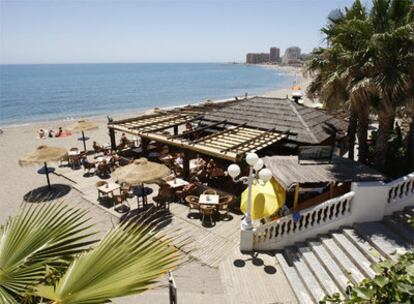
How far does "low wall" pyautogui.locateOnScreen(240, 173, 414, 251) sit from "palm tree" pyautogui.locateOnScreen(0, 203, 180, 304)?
6765 millimetres

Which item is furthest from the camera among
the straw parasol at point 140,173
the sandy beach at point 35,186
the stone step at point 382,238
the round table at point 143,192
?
the round table at point 143,192

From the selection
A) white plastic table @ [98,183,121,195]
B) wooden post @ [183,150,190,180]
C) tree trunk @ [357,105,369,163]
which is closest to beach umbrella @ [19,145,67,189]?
white plastic table @ [98,183,121,195]

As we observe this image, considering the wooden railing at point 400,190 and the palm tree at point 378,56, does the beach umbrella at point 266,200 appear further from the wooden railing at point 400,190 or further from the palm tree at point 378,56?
the palm tree at point 378,56

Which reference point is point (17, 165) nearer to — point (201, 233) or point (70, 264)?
point (201, 233)

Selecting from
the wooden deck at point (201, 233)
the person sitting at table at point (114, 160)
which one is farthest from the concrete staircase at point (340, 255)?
the person sitting at table at point (114, 160)

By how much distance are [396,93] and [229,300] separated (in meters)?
7.86

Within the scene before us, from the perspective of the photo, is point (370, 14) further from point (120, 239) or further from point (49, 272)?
point (49, 272)

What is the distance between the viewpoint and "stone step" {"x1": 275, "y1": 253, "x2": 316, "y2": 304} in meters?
7.59

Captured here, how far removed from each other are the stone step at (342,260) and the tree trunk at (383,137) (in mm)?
4211

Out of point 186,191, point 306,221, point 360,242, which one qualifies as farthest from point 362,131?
point 186,191

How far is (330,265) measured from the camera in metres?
8.03

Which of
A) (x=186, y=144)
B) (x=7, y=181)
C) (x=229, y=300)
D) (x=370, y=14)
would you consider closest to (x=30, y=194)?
(x=7, y=181)

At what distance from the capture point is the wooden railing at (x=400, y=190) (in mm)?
9023

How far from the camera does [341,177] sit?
908 centimetres
